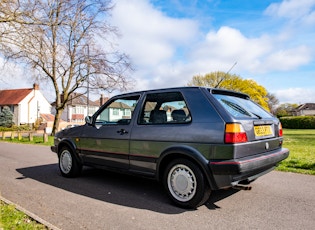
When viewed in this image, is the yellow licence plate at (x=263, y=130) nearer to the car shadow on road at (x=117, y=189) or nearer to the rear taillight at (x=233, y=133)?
the rear taillight at (x=233, y=133)

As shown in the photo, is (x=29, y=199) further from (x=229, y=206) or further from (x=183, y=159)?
(x=229, y=206)

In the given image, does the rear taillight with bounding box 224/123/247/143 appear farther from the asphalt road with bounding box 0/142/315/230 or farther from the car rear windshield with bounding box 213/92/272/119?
the asphalt road with bounding box 0/142/315/230

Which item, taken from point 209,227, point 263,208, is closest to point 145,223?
point 209,227

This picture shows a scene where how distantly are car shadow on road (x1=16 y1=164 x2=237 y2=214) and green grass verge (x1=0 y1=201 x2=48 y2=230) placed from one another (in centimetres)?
121

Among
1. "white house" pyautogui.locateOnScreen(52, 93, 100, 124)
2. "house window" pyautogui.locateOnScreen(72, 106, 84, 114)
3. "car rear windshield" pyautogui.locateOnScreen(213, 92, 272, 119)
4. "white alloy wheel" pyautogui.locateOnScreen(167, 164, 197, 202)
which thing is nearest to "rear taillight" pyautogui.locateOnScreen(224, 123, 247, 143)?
"car rear windshield" pyautogui.locateOnScreen(213, 92, 272, 119)

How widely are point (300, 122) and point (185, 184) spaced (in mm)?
44672

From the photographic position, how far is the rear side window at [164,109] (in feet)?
13.1

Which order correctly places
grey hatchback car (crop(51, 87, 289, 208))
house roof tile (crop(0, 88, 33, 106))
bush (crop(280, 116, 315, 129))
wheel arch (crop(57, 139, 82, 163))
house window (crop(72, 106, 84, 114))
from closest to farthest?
1. grey hatchback car (crop(51, 87, 289, 208))
2. wheel arch (crop(57, 139, 82, 163))
3. bush (crop(280, 116, 315, 129))
4. house roof tile (crop(0, 88, 33, 106))
5. house window (crop(72, 106, 84, 114))

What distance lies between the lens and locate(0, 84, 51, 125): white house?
49750 millimetres

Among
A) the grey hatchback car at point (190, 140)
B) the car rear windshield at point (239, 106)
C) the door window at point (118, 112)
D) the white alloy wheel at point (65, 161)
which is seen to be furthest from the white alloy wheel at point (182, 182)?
the white alloy wheel at point (65, 161)

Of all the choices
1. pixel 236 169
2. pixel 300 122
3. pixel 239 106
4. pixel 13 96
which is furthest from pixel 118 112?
pixel 13 96

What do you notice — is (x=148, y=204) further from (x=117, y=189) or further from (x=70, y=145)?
(x=70, y=145)

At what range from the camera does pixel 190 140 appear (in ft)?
12.0

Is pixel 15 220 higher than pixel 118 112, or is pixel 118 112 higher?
pixel 118 112
